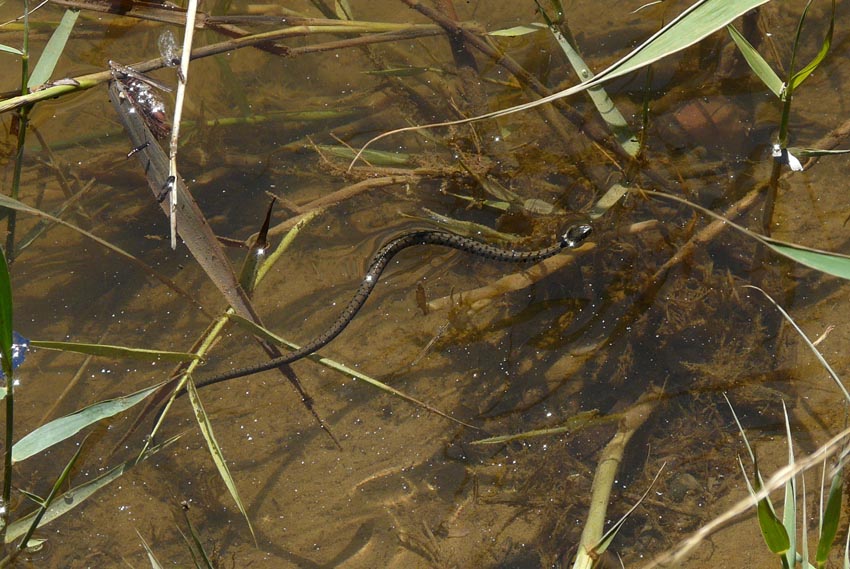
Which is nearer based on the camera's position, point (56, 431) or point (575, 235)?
point (56, 431)

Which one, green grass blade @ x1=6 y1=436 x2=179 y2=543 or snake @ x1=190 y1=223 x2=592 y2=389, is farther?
snake @ x1=190 y1=223 x2=592 y2=389

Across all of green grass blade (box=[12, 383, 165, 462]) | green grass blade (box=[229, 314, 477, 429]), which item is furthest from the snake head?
green grass blade (box=[12, 383, 165, 462])

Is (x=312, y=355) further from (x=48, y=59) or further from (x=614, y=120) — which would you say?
(x=614, y=120)

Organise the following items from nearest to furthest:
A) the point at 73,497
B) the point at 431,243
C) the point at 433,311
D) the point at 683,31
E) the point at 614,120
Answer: the point at 683,31
the point at 73,497
the point at 614,120
the point at 433,311
the point at 431,243

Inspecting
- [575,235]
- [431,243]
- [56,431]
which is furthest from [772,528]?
[431,243]

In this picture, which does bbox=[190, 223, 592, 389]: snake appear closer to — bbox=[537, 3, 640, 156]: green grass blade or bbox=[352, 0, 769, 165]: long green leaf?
bbox=[537, 3, 640, 156]: green grass blade

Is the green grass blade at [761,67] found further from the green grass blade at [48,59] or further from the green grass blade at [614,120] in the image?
the green grass blade at [48,59]
